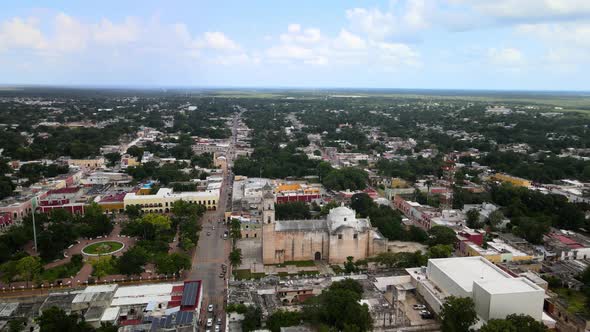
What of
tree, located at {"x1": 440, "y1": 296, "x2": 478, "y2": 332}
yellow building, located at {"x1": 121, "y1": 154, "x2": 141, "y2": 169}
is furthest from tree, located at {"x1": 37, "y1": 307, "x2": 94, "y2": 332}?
yellow building, located at {"x1": 121, "y1": 154, "x2": 141, "y2": 169}

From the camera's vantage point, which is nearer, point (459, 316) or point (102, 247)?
point (459, 316)

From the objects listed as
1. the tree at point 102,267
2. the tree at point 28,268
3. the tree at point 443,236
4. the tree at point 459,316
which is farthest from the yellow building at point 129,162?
the tree at point 459,316

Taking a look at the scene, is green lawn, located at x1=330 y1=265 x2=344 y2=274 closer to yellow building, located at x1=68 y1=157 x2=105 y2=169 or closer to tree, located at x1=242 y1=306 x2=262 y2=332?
tree, located at x1=242 y1=306 x2=262 y2=332

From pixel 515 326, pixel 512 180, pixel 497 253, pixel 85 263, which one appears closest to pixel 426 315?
pixel 515 326

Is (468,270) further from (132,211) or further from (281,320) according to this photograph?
(132,211)

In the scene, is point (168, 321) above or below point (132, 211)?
above
